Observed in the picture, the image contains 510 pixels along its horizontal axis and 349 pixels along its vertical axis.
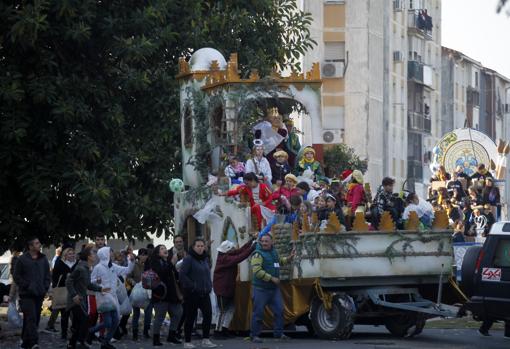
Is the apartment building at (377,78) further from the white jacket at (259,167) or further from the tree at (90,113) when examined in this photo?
the white jacket at (259,167)

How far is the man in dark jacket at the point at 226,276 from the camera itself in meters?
25.8

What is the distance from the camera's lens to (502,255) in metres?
22.7

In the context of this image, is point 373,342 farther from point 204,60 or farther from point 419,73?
point 419,73

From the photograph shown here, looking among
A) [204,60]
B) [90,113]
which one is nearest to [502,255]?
[204,60]

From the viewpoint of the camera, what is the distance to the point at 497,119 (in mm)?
113000

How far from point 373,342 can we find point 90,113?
304 inches

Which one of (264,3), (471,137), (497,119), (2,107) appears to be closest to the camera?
(2,107)

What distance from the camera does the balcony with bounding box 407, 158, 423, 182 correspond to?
89.8m

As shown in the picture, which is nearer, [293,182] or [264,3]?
[293,182]

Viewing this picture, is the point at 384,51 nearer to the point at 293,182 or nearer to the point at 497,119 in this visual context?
the point at 497,119


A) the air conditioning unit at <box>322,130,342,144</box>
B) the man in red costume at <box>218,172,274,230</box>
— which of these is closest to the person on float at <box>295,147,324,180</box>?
the man in red costume at <box>218,172,274,230</box>

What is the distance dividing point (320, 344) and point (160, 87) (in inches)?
381

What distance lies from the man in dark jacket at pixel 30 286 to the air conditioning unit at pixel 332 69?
56.8 meters

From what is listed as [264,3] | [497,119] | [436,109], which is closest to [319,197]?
[264,3]
